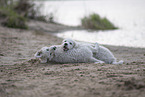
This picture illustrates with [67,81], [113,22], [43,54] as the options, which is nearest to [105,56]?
[43,54]

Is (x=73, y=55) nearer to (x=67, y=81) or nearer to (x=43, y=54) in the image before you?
(x=43, y=54)

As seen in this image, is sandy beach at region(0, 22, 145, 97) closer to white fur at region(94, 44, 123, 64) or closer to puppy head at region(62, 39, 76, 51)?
puppy head at region(62, 39, 76, 51)

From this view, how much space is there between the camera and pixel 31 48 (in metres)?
8.49

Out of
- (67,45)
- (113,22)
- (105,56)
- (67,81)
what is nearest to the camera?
(67,81)

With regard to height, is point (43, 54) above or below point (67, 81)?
above

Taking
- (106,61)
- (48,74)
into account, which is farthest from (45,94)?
(106,61)

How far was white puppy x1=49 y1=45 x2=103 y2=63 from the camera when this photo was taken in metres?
6.15

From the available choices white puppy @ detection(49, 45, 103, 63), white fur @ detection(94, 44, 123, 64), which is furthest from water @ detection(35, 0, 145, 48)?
white puppy @ detection(49, 45, 103, 63)

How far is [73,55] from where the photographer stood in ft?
20.2

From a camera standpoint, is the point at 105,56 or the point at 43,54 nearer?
the point at 43,54

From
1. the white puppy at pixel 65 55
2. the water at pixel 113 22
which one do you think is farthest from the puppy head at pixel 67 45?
the water at pixel 113 22

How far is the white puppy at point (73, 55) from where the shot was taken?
20.2 feet

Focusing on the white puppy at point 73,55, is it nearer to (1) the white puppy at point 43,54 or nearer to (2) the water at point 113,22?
(1) the white puppy at point 43,54

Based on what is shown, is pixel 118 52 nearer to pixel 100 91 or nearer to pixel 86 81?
pixel 86 81
